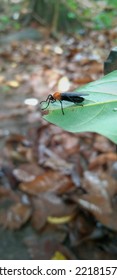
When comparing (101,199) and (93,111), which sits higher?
(93,111)

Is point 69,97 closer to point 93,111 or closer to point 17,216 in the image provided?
point 93,111

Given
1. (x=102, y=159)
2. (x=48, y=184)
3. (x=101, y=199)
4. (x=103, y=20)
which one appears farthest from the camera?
(x=103, y=20)

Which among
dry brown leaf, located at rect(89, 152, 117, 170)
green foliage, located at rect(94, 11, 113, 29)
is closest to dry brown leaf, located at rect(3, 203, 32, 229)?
dry brown leaf, located at rect(89, 152, 117, 170)

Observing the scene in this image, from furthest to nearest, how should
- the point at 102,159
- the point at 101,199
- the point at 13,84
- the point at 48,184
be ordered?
the point at 13,84 < the point at 102,159 < the point at 48,184 < the point at 101,199

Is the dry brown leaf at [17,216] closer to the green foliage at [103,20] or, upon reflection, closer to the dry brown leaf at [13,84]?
the dry brown leaf at [13,84]

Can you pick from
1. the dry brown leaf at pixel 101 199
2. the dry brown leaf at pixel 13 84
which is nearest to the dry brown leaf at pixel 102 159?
the dry brown leaf at pixel 101 199

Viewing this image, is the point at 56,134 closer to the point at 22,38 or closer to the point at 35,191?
the point at 35,191

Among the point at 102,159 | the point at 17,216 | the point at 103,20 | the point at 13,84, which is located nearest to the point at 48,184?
the point at 17,216
